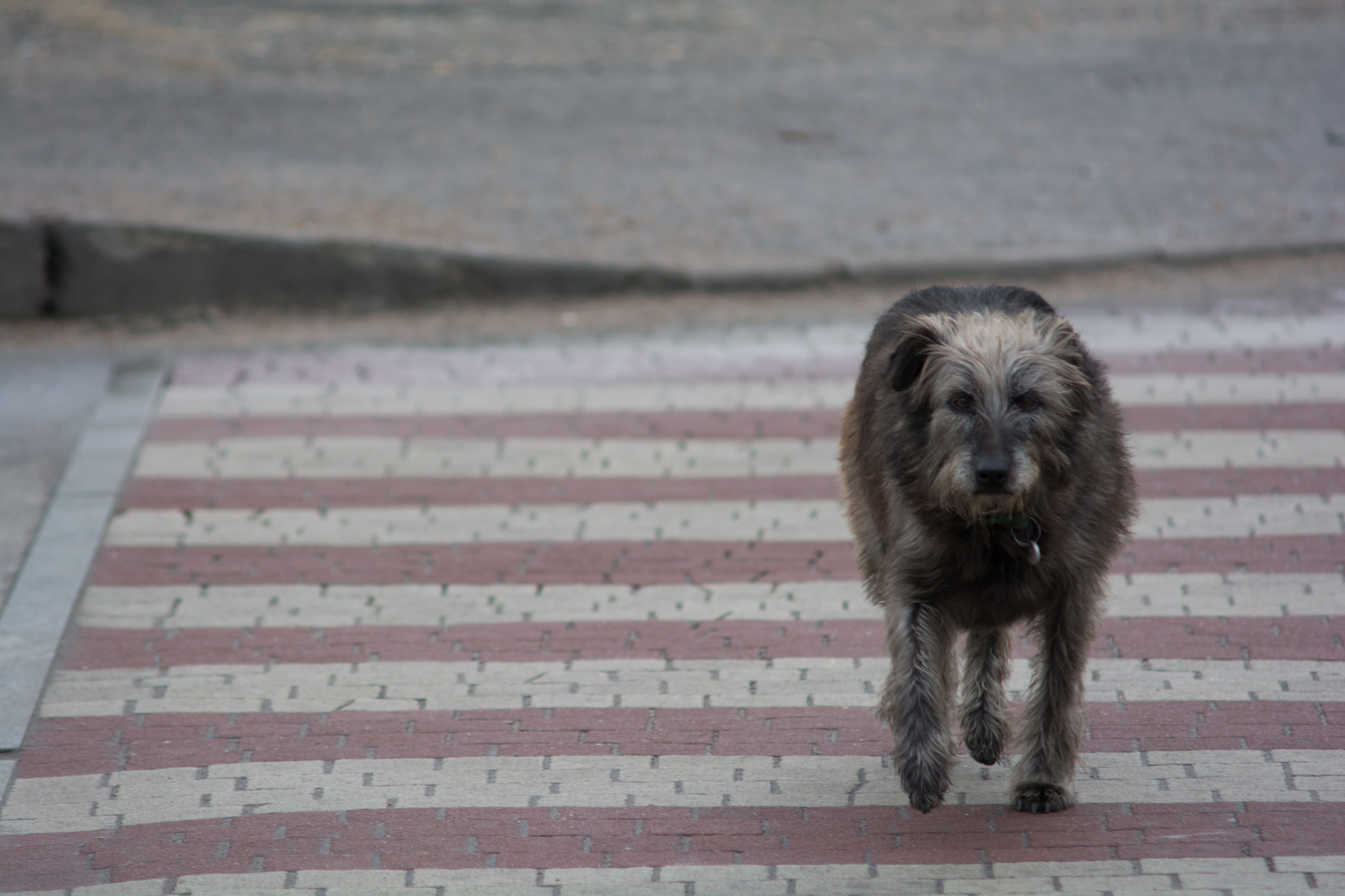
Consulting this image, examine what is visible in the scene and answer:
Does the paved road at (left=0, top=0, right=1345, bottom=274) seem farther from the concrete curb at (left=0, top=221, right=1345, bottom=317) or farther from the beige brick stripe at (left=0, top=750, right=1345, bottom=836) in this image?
the beige brick stripe at (left=0, top=750, right=1345, bottom=836)

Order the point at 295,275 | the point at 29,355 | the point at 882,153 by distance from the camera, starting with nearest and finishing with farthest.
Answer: the point at 29,355, the point at 295,275, the point at 882,153

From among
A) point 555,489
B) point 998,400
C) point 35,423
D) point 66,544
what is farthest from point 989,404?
point 35,423

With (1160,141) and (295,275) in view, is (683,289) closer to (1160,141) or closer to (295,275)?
(295,275)

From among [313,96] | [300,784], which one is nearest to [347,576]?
[300,784]

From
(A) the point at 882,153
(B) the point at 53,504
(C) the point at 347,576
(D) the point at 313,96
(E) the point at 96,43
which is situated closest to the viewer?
(C) the point at 347,576

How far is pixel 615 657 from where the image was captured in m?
5.41

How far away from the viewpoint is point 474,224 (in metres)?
9.44

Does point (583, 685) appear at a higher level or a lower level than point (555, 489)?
lower

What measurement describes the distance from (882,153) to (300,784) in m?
7.20

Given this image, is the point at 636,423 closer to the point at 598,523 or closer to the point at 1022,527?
the point at 598,523

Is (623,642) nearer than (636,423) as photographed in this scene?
Yes

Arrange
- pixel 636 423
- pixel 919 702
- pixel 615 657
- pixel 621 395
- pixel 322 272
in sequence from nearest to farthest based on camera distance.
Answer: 1. pixel 919 702
2. pixel 615 657
3. pixel 636 423
4. pixel 621 395
5. pixel 322 272

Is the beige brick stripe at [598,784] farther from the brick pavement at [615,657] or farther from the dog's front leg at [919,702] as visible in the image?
the dog's front leg at [919,702]

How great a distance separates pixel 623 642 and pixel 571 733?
0.63 meters
